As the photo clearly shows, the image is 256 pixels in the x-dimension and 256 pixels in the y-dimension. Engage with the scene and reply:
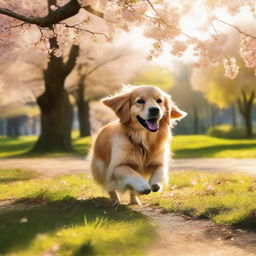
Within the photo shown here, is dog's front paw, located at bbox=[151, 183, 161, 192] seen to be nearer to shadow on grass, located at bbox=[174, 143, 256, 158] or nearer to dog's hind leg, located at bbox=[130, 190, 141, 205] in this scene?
dog's hind leg, located at bbox=[130, 190, 141, 205]

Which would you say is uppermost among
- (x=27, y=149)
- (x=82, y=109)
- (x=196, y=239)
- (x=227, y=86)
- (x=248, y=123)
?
(x=227, y=86)

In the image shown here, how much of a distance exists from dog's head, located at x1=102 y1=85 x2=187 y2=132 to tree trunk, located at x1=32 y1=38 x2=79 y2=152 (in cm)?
1805

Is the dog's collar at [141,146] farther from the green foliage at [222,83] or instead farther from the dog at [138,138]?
A: the green foliage at [222,83]

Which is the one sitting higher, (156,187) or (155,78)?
(155,78)

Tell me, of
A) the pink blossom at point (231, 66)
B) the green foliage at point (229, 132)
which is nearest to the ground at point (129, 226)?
the pink blossom at point (231, 66)

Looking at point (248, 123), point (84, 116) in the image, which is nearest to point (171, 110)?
point (84, 116)

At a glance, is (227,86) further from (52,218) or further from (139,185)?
(52,218)

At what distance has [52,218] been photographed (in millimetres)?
6801

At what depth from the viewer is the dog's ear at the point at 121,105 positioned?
A: 8.07 m

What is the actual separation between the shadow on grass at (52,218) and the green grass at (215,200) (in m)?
0.94

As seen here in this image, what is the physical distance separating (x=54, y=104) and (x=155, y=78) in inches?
830

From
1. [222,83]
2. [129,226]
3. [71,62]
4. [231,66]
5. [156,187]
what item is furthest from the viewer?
[222,83]

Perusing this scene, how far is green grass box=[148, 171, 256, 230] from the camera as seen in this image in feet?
22.7

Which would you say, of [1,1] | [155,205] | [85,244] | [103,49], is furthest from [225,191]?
[103,49]
